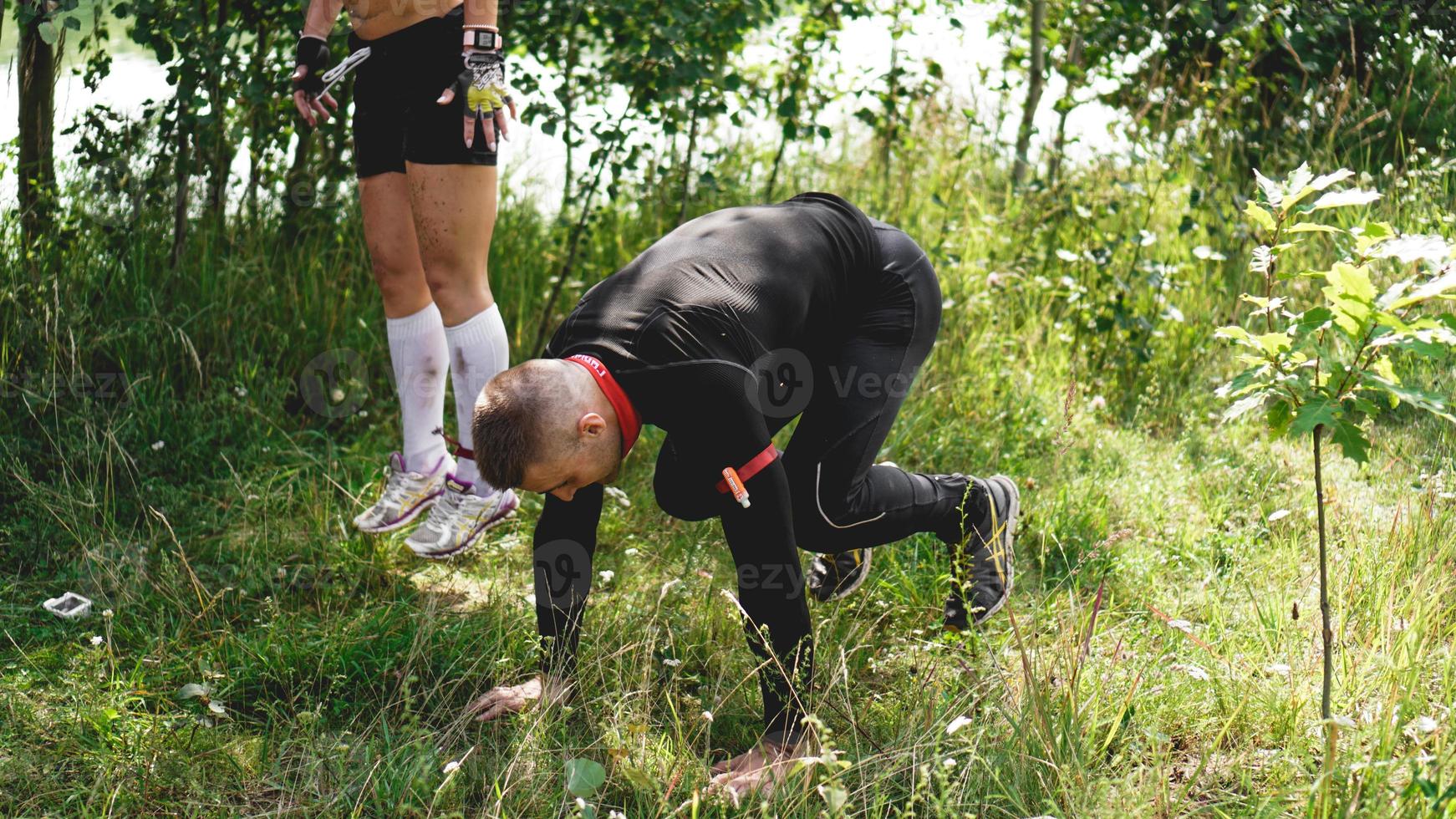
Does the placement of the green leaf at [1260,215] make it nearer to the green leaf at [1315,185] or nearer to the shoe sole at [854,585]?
the green leaf at [1315,185]

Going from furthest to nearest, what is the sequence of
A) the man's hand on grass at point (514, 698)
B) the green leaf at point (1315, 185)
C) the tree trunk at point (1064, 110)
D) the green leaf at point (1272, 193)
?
the tree trunk at point (1064, 110) → the man's hand on grass at point (514, 698) → the green leaf at point (1272, 193) → the green leaf at point (1315, 185)

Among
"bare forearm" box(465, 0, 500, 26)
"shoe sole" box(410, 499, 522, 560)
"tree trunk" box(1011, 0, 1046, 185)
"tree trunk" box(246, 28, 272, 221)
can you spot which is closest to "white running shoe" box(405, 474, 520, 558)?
"shoe sole" box(410, 499, 522, 560)

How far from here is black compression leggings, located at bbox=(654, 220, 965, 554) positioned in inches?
104

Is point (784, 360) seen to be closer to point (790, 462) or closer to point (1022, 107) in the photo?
point (790, 462)

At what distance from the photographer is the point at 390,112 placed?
312cm

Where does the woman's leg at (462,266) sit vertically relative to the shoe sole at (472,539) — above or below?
above

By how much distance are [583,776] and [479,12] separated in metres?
1.81

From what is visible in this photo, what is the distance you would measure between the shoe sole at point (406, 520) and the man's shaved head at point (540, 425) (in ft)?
3.86

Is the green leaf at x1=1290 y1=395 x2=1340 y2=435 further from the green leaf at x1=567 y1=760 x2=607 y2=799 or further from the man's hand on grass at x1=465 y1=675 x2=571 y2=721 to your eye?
the man's hand on grass at x1=465 y1=675 x2=571 y2=721

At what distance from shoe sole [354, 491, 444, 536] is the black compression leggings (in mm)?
950

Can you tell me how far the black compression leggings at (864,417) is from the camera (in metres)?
2.65

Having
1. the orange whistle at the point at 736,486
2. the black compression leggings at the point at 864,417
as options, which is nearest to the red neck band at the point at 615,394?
the orange whistle at the point at 736,486

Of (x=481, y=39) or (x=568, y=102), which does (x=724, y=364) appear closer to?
(x=481, y=39)

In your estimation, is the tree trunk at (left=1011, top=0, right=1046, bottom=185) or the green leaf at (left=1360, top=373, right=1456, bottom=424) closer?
the green leaf at (left=1360, top=373, right=1456, bottom=424)
